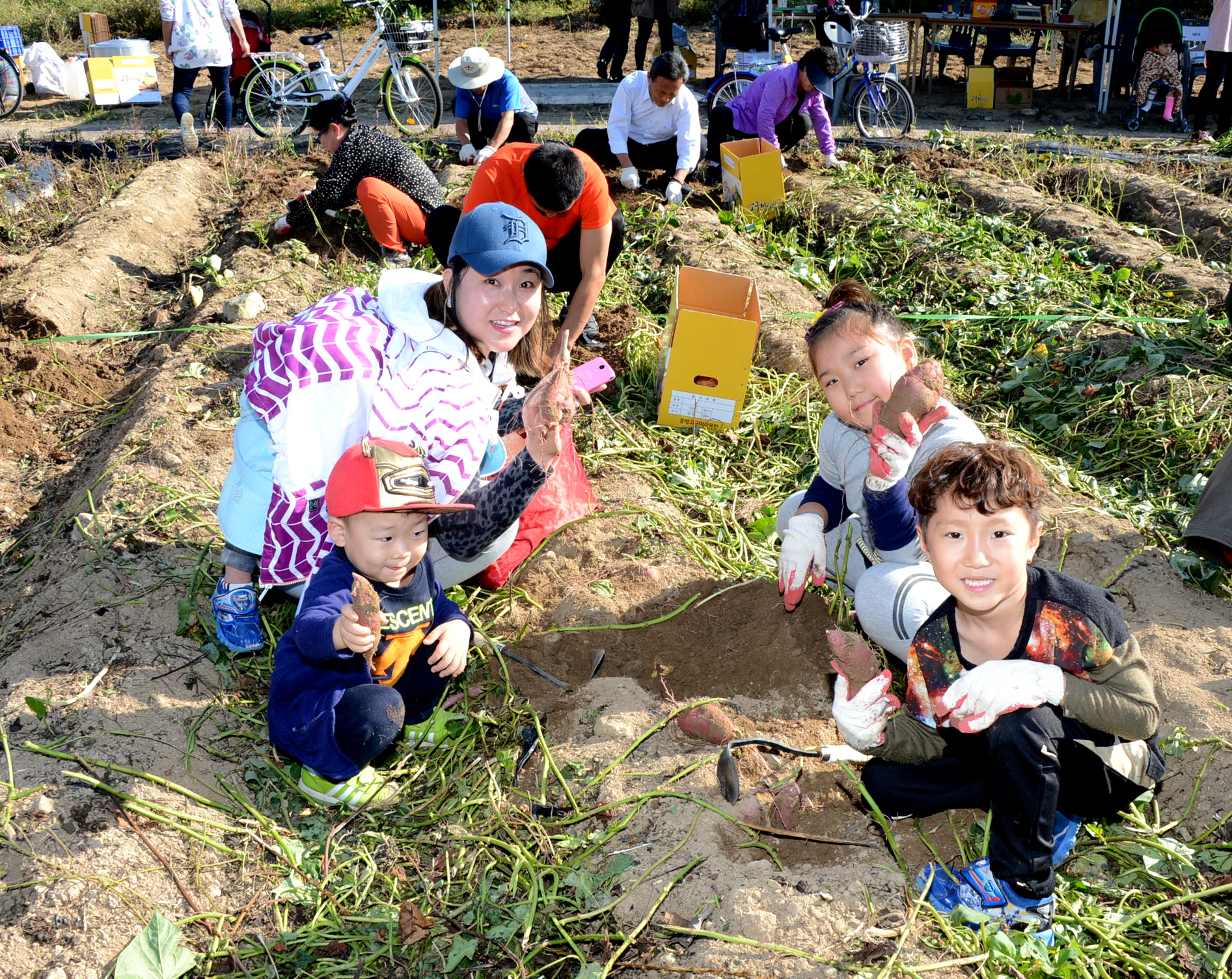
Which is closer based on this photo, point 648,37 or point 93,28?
point 648,37

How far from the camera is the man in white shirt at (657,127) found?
6934mm

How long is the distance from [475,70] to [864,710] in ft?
19.7

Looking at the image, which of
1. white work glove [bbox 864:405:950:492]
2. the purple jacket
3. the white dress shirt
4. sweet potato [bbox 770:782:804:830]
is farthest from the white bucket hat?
sweet potato [bbox 770:782:804:830]

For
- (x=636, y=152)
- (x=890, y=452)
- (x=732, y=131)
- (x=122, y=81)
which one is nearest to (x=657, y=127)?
(x=636, y=152)

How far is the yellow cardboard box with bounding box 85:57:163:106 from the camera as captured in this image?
9.95 m

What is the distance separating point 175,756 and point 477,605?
0.99 meters

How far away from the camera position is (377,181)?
18.8ft

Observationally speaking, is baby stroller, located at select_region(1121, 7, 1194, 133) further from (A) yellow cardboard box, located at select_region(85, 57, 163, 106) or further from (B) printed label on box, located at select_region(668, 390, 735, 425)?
(A) yellow cardboard box, located at select_region(85, 57, 163, 106)

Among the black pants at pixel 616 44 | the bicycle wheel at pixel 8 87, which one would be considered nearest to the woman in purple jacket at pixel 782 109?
the black pants at pixel 616 44

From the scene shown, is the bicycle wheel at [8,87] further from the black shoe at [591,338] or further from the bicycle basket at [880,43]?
the black shoe at [591,338]

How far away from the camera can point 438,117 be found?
9.30m

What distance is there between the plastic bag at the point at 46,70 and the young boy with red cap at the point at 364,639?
9863 millimetres

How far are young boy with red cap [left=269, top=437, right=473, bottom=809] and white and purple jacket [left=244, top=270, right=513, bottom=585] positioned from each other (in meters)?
0.26

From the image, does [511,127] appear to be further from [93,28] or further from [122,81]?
[93,28]
